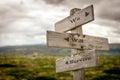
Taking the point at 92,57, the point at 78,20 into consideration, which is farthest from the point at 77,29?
the point at 92,57

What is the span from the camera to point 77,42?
25.4ft

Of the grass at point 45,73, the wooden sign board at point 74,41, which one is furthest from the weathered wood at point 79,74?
Answer: the grass at point 45,73

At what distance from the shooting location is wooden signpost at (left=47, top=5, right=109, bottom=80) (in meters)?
7.14

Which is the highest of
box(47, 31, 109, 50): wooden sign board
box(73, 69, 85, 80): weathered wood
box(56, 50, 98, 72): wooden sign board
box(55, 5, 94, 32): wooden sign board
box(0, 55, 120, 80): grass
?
box(55, 5, 94, 32): wooden sign board

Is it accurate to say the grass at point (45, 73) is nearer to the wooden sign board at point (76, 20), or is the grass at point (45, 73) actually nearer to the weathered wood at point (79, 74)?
the wooden sign board at point (76, 20)

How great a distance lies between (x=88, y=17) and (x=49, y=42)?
158 centimetres

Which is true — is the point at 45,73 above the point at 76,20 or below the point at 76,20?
below

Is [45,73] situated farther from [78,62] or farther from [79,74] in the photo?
[78,62]

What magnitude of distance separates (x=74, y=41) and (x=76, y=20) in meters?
0.81

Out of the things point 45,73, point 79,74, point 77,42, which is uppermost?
point 77,42

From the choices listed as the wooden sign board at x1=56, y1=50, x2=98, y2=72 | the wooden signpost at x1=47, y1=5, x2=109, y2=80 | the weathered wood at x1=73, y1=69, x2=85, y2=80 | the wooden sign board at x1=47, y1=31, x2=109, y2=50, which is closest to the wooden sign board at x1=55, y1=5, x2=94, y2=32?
the wooden signpost at x1=47, y1=5, x2=109, y2=80

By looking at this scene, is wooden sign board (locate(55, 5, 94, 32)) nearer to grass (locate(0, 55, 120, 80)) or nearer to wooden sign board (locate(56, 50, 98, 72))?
wooden sign board (locate(56, 50, 98, 72))

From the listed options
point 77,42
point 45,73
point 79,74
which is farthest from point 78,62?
point 45,73

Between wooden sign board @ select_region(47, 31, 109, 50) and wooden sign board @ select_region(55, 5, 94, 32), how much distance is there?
0.50 m
